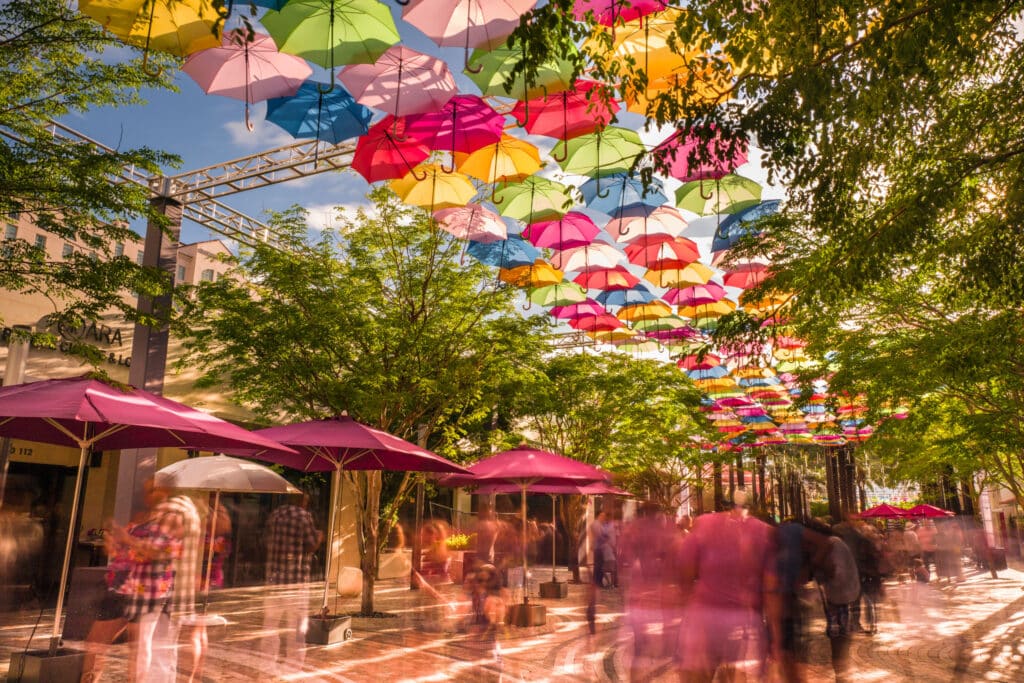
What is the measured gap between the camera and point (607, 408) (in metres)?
19.3

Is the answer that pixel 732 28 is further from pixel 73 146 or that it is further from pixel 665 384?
pixel 665 384

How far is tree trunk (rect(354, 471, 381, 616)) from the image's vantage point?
12.7m

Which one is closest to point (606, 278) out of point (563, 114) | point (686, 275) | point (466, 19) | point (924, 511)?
point (686, 275)

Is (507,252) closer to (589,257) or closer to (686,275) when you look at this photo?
(589,257)

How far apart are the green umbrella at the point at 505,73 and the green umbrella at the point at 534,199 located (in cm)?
265

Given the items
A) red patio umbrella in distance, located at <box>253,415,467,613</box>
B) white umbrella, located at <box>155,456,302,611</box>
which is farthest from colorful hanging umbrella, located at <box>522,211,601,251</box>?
white umbrella, located at <box>155,456,302,611</box>

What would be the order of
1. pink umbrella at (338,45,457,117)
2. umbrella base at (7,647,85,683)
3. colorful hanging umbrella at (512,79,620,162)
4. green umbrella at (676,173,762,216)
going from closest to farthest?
umbrella base at (7,647,85,683)
pink umbrella at (338,45,457,117)
colorful hanging umbrella at (512,79,620,162)
green umbrella at (676,173,762,216)

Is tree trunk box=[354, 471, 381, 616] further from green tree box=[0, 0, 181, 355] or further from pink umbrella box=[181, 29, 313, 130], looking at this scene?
pink umbrella box=[181, 29, 313, 130]

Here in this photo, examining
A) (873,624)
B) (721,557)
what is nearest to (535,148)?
(721,557)

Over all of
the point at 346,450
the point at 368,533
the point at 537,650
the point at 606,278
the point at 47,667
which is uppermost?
the point at 606,278

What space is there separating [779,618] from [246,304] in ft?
32.1

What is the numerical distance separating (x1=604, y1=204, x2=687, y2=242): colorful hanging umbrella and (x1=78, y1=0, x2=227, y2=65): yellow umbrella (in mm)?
6348

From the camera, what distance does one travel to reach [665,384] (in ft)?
66.3

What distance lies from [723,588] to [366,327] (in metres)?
8.42
